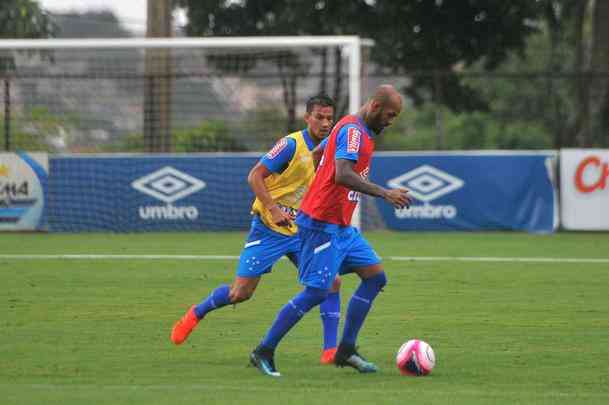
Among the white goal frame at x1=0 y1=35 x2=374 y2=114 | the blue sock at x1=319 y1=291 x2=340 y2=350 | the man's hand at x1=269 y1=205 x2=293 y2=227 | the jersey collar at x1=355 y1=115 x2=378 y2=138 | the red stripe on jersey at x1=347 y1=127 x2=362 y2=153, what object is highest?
the white goal frame at x1=0 y1=35 x2=374 y2=114

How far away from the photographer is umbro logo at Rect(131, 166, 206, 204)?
67.4ft

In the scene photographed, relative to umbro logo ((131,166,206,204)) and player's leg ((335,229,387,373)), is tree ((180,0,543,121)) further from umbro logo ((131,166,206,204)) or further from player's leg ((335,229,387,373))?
player's leg ((335,229,387,373))

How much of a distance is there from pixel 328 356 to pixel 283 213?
1.10 meters

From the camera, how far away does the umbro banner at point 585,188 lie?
20.2 metres

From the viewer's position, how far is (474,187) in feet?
66.8

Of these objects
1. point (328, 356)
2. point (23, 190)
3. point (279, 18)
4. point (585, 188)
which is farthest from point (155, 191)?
point (328, 356)

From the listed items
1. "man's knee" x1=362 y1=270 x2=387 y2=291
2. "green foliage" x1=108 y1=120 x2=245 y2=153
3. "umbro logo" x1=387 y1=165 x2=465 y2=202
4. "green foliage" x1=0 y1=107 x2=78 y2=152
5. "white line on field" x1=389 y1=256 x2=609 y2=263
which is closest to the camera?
"man's knee" x1=362 y1=270 x2=387 y2=291

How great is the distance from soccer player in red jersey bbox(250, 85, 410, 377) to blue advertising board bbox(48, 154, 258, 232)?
40.0ft

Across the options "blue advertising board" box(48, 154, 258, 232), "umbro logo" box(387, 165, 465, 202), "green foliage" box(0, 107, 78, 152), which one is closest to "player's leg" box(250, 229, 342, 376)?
"umbro logo" box(387, 165, 465, 202)

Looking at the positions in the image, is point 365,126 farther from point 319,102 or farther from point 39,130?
point 39,130

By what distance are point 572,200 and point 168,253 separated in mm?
7354

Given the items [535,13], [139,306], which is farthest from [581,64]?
[139,306]

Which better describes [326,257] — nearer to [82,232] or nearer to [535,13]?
[82,232]

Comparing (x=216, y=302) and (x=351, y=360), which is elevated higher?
(x=216, y=302)
